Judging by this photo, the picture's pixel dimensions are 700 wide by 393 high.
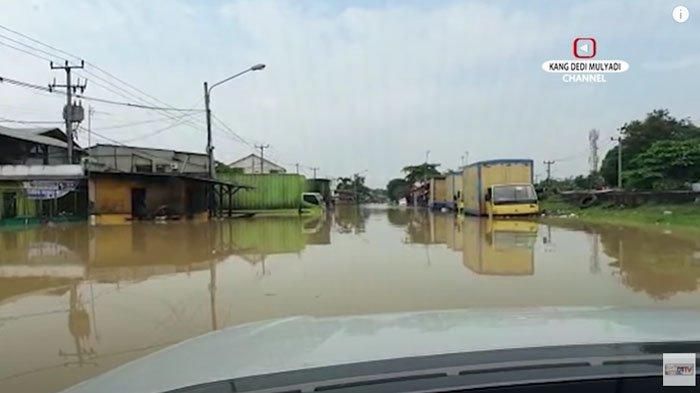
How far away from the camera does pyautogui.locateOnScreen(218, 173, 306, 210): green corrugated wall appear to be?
47281 millimetres

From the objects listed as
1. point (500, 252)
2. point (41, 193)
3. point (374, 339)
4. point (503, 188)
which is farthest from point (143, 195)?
point (374, 339)

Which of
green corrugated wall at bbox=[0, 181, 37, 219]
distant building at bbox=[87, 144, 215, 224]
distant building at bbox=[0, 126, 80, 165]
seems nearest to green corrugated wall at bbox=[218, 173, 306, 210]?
distant building at bbox=[87, 144, 215, 224]

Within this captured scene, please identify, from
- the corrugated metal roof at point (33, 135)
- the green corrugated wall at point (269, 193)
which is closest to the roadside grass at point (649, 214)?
the green corrugated wall at point (269, 193)

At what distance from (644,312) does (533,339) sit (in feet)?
3.01

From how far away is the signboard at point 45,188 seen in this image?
29047mm

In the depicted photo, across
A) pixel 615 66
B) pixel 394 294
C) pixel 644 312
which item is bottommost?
pixel 394 294

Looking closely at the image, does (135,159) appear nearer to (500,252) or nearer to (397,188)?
(500,252)

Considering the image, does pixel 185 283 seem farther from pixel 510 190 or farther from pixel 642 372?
pixel 510 190

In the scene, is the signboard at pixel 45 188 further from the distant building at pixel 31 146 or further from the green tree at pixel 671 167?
the green tree at pixel 671 167

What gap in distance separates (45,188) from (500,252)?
72.4 feet

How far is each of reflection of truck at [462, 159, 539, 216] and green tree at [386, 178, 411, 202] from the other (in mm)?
→ 67853

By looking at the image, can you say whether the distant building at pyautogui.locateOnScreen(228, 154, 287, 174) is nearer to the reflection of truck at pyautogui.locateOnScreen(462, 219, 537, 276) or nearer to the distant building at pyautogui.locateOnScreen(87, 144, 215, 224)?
the distant building at pyautogui.locateOnScreen(87, 144, 215, 224)

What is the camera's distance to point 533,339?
6.43ft

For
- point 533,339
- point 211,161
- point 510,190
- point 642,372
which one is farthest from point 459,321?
point 211,161
